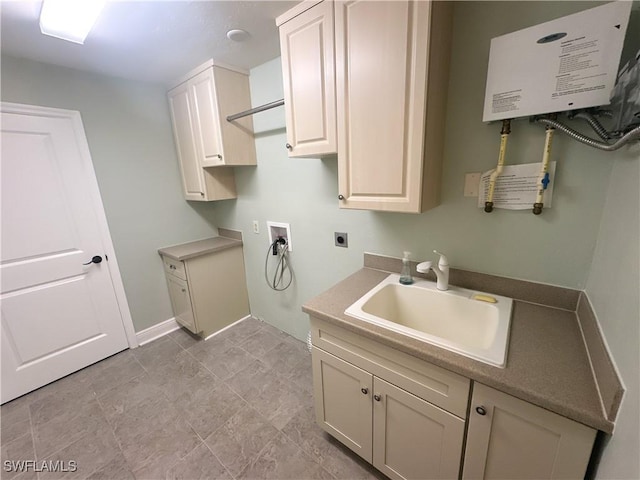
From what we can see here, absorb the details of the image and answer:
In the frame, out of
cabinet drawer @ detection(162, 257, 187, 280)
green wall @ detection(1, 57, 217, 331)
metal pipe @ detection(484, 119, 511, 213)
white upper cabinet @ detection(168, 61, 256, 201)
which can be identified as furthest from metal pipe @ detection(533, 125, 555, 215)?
green wall @ detection(1, 57, 217, 331)

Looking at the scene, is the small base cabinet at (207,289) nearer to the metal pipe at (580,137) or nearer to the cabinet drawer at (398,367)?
the cabinet drawer at (398,367)

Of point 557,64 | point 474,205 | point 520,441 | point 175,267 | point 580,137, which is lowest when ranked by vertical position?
point 520,441

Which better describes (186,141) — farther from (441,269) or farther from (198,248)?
(441,269)

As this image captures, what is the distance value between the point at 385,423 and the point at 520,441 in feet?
1.64

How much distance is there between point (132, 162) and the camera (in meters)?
2.21

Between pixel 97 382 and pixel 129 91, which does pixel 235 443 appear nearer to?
pixel 97 382

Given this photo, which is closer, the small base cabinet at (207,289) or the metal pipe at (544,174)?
the metal pipe at (544,174)

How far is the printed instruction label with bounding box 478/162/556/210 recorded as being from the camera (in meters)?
1.04

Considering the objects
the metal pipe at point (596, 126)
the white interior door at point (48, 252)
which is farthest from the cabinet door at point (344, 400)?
the white interior door at point (48, 252)

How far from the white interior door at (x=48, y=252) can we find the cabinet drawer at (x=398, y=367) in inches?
81.3

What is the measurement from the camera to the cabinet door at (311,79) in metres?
1.16

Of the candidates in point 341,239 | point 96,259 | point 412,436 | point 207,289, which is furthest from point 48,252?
point 412,436

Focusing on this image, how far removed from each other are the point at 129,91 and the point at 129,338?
2.17 m

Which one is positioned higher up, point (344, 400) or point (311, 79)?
point (311, 79)
